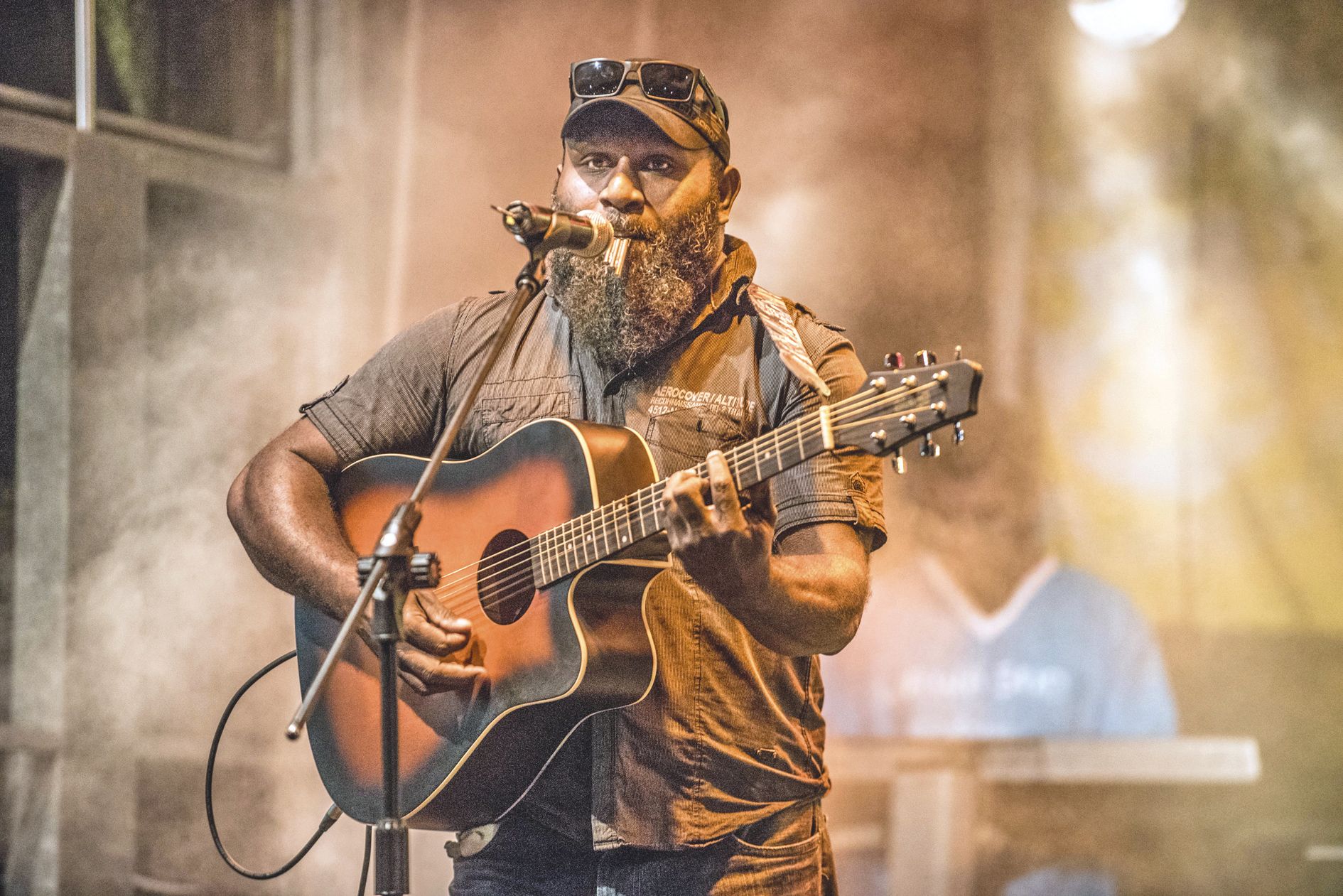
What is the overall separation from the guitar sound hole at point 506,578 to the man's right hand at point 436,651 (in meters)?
0.07

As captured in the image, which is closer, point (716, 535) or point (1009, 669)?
point (716, 535)

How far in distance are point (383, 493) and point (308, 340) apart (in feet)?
7.35

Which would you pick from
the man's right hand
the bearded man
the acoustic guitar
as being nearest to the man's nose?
the bearded man

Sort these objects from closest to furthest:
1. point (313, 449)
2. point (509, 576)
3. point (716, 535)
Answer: point (716, 535) < point (509, 576) < point (313, 449)

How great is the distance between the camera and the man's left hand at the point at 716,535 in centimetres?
187

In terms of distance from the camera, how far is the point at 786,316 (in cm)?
242

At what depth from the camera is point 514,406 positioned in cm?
253

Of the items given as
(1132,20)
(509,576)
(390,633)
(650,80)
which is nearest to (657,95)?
(650,80)

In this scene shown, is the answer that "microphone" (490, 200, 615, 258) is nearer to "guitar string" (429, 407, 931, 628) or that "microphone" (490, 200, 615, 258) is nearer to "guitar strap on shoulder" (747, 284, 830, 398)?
"guitar strap on shoulder" (747, 284, 830, 398)

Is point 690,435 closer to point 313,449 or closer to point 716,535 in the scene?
point 716,535

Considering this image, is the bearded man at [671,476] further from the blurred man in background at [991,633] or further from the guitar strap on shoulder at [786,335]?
the blurred man in background at [991,633]

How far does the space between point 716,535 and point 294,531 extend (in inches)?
41.2

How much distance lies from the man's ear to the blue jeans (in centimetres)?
118

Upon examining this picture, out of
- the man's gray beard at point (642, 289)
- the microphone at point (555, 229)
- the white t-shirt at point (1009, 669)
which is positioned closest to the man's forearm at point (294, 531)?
the man's gray beard at point (642, 289)
